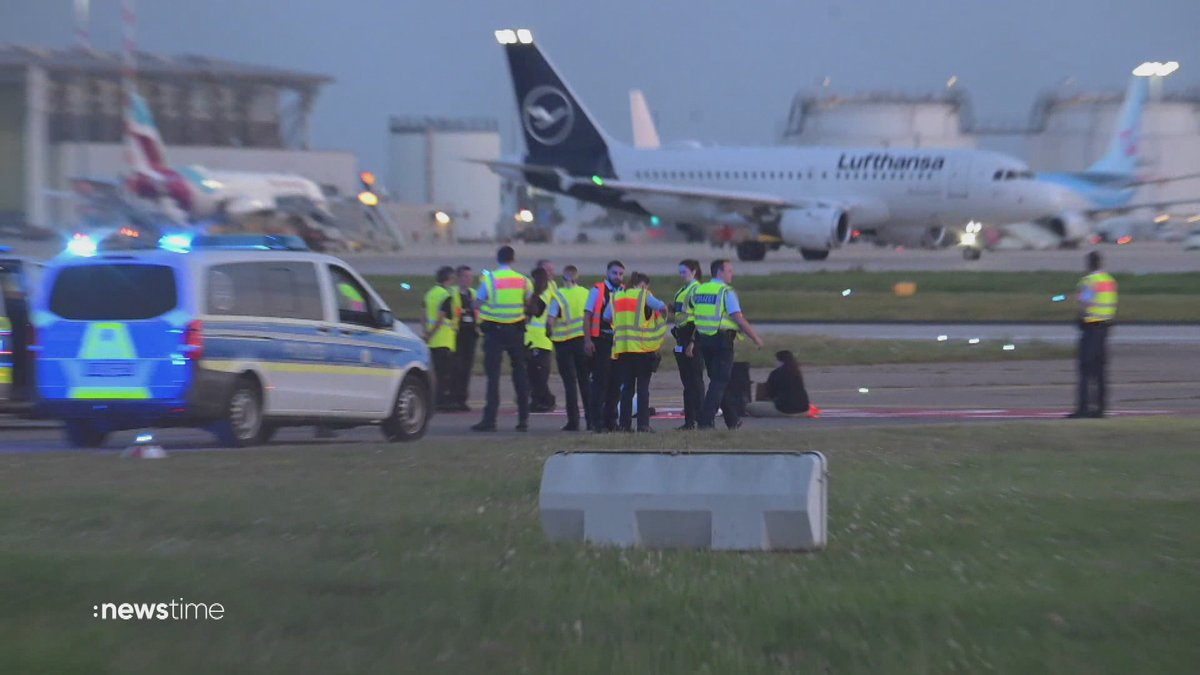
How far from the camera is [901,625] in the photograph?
602 cm

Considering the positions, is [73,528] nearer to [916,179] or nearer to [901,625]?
[901,625]

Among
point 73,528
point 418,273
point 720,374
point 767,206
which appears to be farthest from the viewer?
point 767,206

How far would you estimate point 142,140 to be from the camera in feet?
199

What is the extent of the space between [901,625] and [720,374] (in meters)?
8.74

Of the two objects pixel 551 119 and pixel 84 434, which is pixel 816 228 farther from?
pixel 84 434

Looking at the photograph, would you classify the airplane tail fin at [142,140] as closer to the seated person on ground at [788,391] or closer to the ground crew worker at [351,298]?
the seated person on ground at [788,391]

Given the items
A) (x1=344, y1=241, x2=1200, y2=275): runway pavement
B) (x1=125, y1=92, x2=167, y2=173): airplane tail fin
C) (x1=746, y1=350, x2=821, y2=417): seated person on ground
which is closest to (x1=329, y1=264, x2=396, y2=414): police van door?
(x1=746, y1=350, x2=821, y2=417): seated person on ground

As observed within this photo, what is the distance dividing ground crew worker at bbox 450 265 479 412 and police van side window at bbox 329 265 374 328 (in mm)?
3206

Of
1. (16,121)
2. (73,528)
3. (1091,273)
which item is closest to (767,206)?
(16,121)

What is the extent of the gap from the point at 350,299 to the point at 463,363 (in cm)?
394

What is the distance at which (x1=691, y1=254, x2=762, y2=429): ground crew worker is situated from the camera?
47.9ft

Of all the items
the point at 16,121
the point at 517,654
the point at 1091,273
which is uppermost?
the point at 16,121

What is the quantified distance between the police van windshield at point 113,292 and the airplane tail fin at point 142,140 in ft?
156

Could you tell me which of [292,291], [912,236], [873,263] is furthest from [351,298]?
[912,236]
